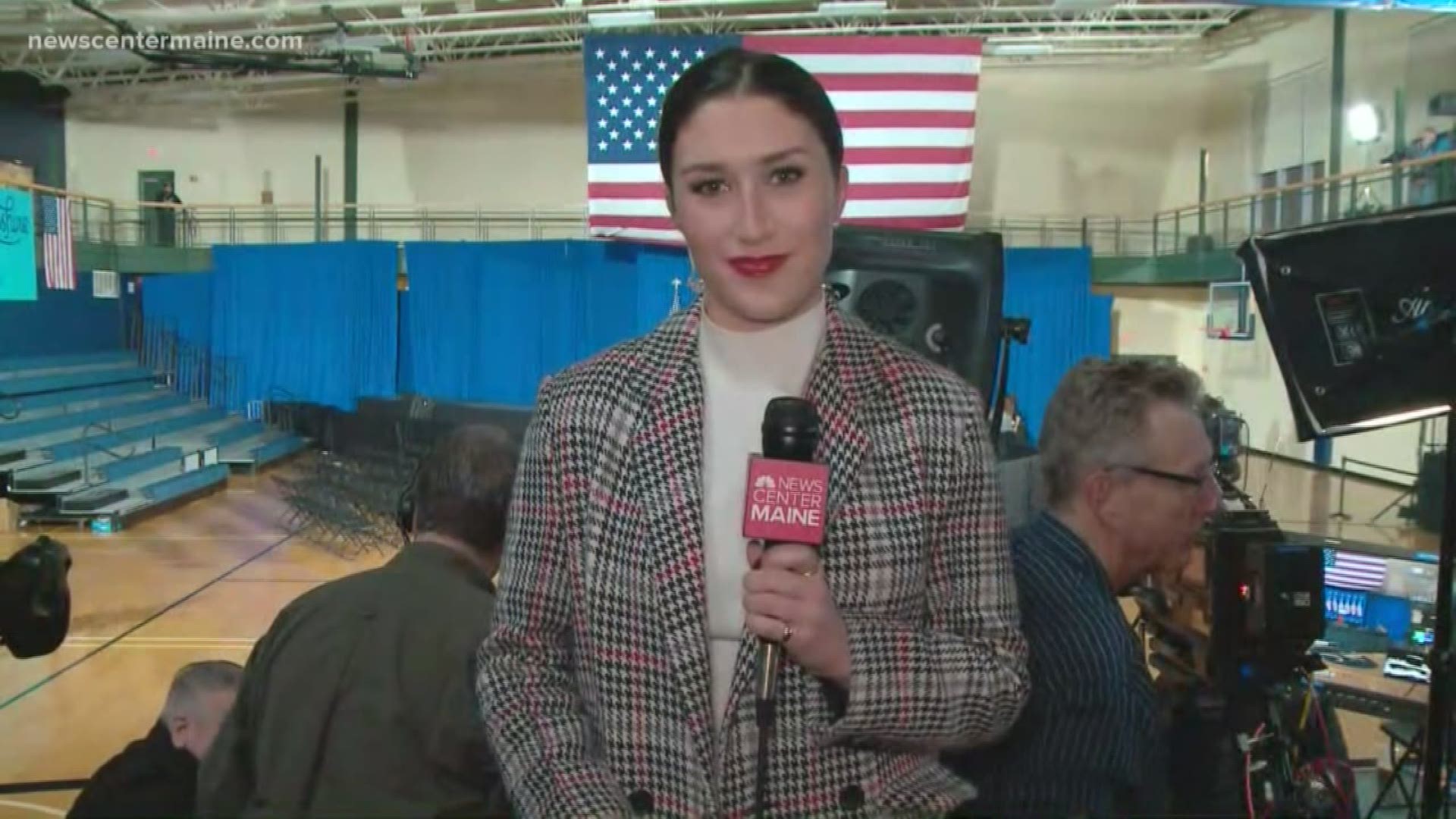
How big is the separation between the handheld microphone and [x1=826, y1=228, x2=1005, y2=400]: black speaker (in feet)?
3.53

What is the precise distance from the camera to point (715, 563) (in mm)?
874

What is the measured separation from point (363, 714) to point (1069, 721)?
963 mm

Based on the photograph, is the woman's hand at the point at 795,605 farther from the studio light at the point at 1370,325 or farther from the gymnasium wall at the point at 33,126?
the gymnasium wall at the point at 33,126

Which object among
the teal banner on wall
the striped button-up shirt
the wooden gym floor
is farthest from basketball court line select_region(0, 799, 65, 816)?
the striped button-up shirt

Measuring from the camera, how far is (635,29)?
6.44 m

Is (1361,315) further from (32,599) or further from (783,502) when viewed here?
(32,599)

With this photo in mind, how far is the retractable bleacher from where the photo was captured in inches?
142

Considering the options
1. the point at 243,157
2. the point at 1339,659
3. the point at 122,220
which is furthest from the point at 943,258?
the point at 243,157

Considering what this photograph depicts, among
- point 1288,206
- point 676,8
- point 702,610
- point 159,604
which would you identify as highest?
point 676,8

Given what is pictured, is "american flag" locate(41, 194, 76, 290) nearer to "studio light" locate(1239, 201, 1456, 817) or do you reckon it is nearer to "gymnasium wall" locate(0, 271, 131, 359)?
"gymnasium wall" locate(0, 271, 131, 359)

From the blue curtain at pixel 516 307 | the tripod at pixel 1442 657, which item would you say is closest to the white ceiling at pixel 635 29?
the blue curtain at pixel 516 307

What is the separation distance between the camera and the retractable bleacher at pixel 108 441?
3.60 meters

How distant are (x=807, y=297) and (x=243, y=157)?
437 cm

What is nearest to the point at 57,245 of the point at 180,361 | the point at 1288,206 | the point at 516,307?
the point at 180,361
